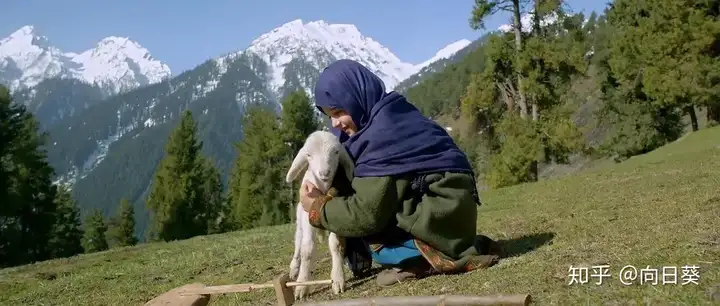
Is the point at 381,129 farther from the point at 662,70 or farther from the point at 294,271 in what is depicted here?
the point at 662,70

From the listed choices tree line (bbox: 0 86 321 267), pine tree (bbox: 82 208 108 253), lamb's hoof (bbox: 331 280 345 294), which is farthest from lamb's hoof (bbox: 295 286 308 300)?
pine tree (bbox: 82 208 108 253)

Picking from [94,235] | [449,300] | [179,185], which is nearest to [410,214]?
[449,300]

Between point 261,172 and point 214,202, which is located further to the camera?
point 214,202

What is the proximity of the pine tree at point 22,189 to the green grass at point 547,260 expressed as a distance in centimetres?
2415

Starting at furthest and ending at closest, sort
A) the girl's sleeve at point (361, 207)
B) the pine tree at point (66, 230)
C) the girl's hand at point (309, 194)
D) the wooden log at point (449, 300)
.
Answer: the pine tree at point (66, 230) → the girl's hand at point (309, 194) → the girl's sleeve at point (361, 207) → the wooden log at point (449, 300)

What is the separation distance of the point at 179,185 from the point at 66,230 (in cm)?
1913

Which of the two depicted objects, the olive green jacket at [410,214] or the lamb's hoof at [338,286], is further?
the lamb's hoof at [338,286]

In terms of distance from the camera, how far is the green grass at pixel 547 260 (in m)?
4.77

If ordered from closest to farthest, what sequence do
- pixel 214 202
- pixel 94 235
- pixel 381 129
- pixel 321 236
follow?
pixel 381 129
pixel 321 236
pixel 214 202
pixel 94 235

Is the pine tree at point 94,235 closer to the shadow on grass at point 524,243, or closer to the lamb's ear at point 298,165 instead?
the shadow on grass at point 524,243

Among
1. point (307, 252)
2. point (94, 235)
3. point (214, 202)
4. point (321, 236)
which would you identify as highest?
point (321, 236)

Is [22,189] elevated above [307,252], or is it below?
above

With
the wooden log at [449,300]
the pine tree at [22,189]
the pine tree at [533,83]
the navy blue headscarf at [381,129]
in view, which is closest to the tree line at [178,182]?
the pine tree at [22,189]

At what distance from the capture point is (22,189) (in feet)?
130
